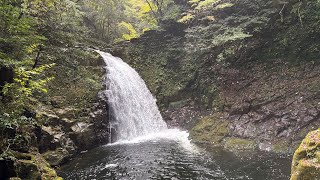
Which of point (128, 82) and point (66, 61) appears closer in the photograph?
point (66, 61)

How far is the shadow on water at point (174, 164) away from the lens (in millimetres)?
10445

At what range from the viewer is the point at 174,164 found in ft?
38.4

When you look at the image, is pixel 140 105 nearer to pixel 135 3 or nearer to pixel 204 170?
pixel 204 170

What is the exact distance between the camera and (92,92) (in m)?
17.2

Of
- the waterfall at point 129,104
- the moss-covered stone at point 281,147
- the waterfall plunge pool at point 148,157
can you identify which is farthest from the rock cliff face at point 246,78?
the waterfall plunge pool at point 148,157

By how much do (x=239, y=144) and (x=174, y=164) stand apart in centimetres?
442

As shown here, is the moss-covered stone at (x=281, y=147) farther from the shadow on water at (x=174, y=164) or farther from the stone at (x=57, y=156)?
the stone at (x=57, y=156)

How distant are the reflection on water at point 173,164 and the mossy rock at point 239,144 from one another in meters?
0.64

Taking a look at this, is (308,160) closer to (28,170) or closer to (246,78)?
(28,170)

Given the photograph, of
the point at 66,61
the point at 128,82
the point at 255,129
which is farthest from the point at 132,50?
the point at 255,129

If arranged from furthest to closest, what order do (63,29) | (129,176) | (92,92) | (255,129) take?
(92,92) → (255,129) → (63,29) → (129,176)

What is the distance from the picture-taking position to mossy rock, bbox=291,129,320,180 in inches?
229

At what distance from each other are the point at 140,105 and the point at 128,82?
208cm

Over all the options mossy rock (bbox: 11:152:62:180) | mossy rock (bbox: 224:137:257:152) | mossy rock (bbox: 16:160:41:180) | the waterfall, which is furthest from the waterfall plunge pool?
mossy rock (bbox: 16:160:41:180)
